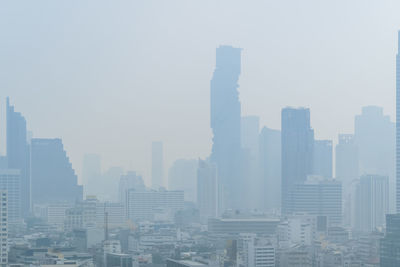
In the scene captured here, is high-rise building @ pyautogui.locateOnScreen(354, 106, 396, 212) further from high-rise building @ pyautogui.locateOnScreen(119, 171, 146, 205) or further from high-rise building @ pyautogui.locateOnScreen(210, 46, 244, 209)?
high-rise building @ pyautogui.locateOnScreen(119, 171, 146, 205)

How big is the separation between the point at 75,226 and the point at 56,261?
7.54 meters

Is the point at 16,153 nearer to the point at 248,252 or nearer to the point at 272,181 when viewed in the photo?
the point at 272,181

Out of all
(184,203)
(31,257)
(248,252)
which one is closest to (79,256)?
(31,257)

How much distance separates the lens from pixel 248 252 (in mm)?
11516

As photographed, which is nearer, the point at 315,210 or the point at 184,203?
the point at 315,210

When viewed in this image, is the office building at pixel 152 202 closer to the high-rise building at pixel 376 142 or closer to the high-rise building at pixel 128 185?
the high-rise building at pixel 128 185

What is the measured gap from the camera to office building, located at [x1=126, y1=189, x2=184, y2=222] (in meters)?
22.2

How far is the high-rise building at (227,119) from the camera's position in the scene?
79.2 ft

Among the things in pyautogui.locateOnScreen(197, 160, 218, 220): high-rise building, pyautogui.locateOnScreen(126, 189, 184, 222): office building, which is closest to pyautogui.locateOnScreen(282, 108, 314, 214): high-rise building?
pyautogui.locateOnScreen(197, 160, 218, 220): high-rise building

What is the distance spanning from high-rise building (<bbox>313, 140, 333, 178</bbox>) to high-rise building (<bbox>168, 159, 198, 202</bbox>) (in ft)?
11.1

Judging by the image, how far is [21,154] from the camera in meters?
23.3

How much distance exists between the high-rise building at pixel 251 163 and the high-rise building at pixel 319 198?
52.6 inches

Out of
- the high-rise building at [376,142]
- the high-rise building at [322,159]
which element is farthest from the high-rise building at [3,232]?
the high-rise building at [322,159]

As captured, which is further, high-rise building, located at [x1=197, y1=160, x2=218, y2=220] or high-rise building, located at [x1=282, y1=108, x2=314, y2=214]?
high-rise building, located at [x1=282, y1=108, x2=314, y2=214]
